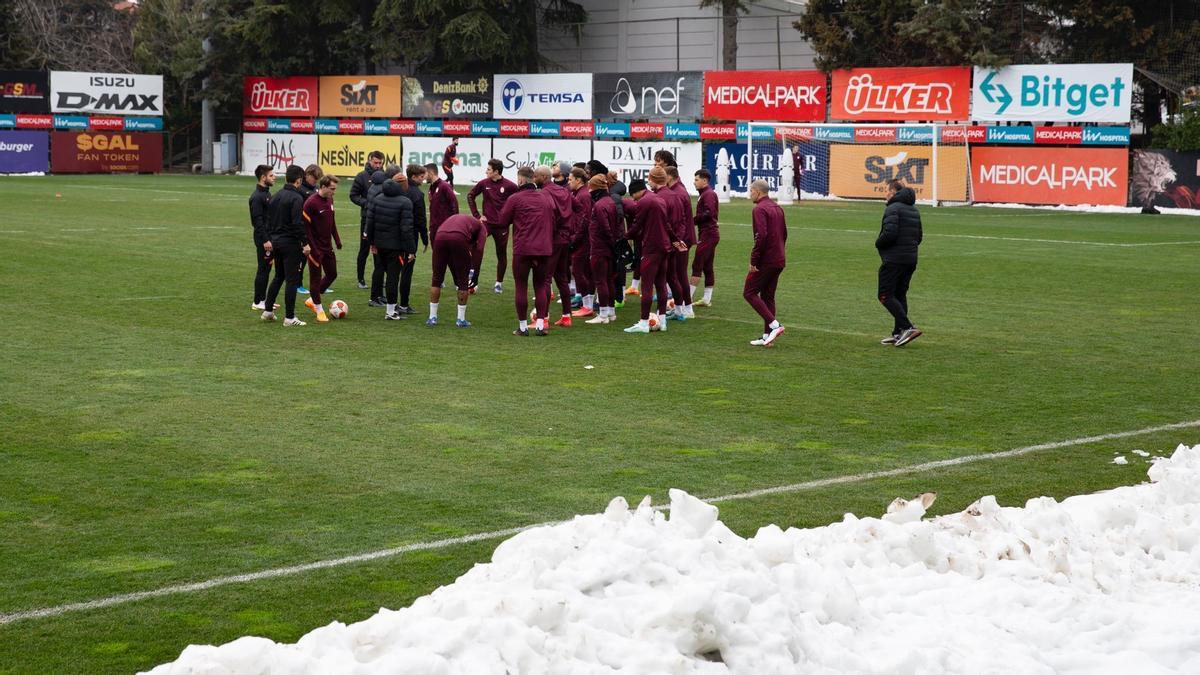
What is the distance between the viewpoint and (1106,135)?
1640 inches

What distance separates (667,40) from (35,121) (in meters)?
25.8

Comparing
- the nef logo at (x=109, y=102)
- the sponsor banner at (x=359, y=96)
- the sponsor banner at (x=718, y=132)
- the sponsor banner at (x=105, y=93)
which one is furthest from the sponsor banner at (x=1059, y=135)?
the nef logo at (x=109, y=102)

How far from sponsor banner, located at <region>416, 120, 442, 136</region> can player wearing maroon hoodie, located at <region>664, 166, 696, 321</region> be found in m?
41.2

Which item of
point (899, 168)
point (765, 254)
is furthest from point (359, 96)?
point (765, 254)

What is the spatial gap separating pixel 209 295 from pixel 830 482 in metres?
12.4

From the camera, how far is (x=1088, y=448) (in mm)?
10586

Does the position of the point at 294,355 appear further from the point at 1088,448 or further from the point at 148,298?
the point at 1088,448

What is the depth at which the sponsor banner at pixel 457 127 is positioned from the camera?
5728cm

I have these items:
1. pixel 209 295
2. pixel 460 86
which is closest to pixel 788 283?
pixel 209 295

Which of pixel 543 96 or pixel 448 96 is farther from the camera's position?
pixel 448 96

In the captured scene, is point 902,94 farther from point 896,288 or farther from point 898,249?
point 898,249

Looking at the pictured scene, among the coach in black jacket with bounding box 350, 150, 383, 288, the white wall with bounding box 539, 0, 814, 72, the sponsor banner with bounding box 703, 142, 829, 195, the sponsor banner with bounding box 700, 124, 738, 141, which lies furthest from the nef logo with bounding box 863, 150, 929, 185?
the coach in black jacket with bounding box 350, 150, 383, 288

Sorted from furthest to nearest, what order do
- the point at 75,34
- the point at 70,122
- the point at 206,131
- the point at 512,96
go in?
1. the point at 75,34
2. the point at 206,131
3. the point at 70,122
4. the point at 512,96

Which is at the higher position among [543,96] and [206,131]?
[543,96]
